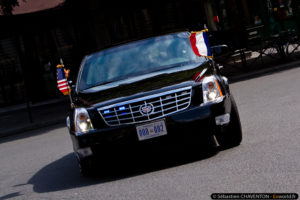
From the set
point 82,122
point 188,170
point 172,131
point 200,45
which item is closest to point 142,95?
point 172,131

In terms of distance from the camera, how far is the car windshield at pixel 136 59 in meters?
8.32

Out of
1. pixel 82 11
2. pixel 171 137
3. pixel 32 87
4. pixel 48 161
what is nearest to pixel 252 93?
pixel 48 161

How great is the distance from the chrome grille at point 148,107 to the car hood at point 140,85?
10 cm

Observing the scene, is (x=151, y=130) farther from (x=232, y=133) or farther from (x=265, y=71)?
(x=265, y=71)

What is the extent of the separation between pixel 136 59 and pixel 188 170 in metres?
2.13

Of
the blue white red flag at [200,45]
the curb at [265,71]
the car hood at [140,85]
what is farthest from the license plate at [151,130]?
the curb at [265,71]

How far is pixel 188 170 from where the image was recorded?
7031mm

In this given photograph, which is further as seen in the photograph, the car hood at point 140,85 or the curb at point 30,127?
the curb at point 30,127

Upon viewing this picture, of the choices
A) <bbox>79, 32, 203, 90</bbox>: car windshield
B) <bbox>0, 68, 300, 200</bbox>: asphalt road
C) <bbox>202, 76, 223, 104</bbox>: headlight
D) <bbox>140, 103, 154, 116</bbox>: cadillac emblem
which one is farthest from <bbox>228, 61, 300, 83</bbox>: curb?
<bbox>140, 103, 154, 116</bbox>: cadillac emblem

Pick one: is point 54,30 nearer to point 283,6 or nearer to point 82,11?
point 82,11

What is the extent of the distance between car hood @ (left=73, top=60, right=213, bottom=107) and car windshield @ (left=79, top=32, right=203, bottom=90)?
27 centimetres

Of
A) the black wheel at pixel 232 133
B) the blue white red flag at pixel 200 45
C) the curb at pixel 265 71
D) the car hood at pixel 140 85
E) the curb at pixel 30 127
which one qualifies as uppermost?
the blue white red flag at pixel 200 45

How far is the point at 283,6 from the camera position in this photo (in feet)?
92.4

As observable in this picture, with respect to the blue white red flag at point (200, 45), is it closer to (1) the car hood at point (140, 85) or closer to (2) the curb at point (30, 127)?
(1) the car hood at point (140, 85)
